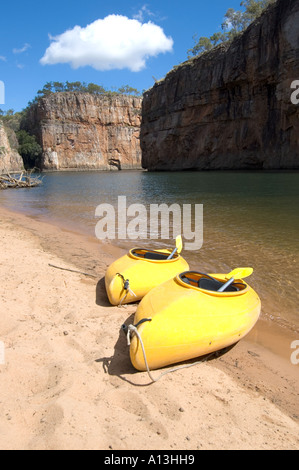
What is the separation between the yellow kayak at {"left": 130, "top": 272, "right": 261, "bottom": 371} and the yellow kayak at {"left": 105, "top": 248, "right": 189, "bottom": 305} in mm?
676

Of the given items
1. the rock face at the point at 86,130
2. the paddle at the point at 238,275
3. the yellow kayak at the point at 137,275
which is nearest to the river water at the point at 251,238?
the paddle at the point at 238,275

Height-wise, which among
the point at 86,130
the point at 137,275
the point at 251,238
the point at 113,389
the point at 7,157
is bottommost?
the point at 113,389

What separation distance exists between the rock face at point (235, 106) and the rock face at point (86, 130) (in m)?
20.9

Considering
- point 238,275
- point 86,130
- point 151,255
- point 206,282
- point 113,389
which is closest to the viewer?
point 113,389

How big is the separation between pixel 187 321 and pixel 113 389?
0.88 m

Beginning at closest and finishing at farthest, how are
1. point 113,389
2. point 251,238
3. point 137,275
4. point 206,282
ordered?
1. point 113,389
2. point 206,282
3. point 137,275
4. point 251,238

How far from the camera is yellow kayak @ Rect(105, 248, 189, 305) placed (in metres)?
3.96

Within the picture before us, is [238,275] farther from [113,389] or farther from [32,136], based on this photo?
[32,136]

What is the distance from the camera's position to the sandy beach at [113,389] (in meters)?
1.93

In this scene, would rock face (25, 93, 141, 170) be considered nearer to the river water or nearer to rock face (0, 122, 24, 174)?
rock face (0, 122, 24, 174)

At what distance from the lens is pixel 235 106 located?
34.9m

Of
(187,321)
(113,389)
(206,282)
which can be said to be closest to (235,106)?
(206,282)

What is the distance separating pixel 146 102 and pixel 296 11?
25224mm

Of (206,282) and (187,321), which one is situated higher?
(206,282)
